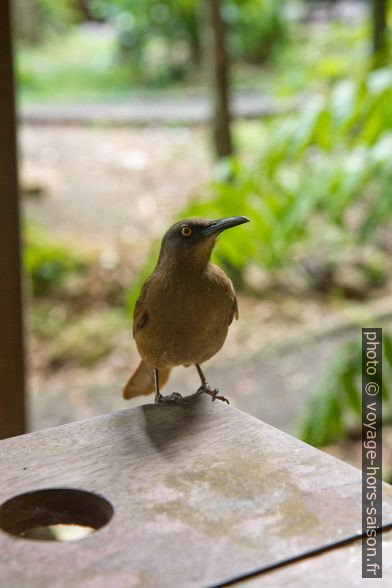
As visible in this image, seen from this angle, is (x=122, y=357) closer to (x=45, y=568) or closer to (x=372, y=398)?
(x=372, y=398)

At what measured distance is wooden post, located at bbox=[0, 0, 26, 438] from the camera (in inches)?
136

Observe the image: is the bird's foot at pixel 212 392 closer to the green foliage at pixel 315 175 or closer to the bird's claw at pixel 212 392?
the bird's claw at pixel 212 392

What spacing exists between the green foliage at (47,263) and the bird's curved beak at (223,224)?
4.85 meters

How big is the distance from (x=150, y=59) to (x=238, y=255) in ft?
37.8

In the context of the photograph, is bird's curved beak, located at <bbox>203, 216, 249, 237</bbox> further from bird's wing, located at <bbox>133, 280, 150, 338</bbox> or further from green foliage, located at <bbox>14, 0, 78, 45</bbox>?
green foliage, located at <bbox>14, 0, 78, 45</bbox>

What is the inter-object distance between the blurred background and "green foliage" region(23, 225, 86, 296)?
0.05 ft

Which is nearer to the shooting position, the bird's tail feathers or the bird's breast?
the bird's breast

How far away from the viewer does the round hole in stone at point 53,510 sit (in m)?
2.18

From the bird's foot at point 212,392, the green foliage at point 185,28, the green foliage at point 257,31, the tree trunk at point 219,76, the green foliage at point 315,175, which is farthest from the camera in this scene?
the green foliage at point 257,31

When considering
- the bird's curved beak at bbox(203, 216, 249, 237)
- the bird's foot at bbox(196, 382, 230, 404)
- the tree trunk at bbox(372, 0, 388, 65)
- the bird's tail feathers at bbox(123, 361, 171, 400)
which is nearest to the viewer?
the bird's curved beak at bbox(203, 216, 249, 237)

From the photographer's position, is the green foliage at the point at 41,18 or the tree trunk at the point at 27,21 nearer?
the tree trunk at the point at 27,21

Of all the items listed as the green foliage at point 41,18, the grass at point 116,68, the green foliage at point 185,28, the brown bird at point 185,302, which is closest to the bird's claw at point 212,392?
the brown bird at point 185,302

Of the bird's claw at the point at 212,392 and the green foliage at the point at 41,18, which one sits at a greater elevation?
the green foliage at the point at 41,18

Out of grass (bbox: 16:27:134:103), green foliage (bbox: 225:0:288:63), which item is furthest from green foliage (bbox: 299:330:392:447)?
green foliage (bbox: 225:0:288:63)
